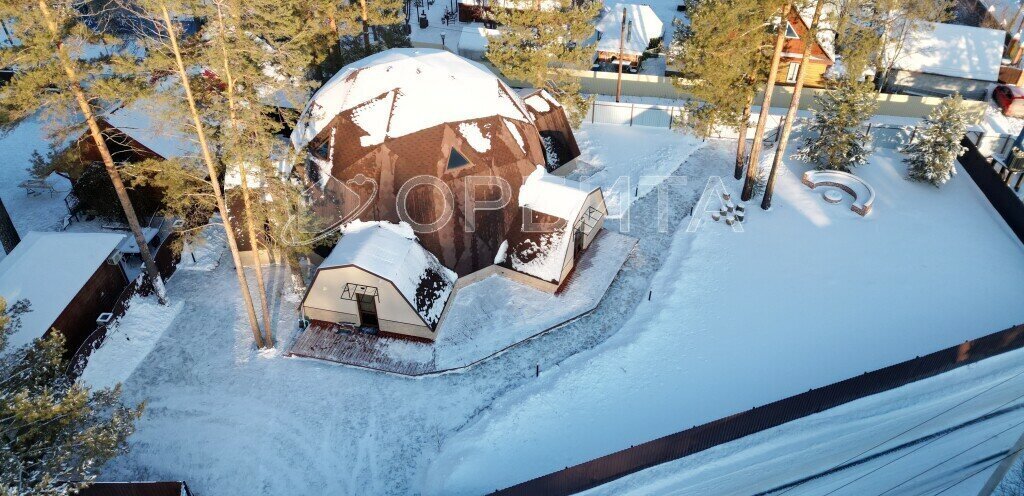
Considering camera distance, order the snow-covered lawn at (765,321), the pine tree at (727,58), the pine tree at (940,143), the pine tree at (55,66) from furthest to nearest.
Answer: the pine tree at (940,143), the pine tree at (727,58), the snow-covered lawn at (765,321), the pine tree at (55,66)

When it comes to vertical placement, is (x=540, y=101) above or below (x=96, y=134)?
below

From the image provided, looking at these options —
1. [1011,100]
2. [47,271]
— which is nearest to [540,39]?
[47,271]

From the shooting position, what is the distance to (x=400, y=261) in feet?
63.4

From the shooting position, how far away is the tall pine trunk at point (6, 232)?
2122 cm

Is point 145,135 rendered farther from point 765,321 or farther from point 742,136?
point 742,136

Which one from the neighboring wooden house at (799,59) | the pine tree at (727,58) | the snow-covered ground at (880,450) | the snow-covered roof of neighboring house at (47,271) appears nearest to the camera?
the snow-covered ground at (880,450)

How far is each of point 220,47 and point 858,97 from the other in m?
24.8

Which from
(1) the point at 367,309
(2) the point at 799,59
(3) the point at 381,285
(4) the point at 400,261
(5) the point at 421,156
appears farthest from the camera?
(2) the point at 799,59

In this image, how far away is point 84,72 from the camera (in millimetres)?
15852

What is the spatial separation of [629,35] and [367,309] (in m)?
25.9

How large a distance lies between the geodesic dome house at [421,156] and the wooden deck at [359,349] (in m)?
3.48

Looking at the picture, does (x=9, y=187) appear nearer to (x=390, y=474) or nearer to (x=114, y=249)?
(x=114, y=249)

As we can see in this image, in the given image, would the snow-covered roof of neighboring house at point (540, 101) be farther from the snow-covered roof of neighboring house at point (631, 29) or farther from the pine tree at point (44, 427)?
the pine tree at point (44, 427)

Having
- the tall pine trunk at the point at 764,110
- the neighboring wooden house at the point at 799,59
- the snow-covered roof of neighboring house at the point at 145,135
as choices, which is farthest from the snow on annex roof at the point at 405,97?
the neighboring wooden house at the point at 799,59
